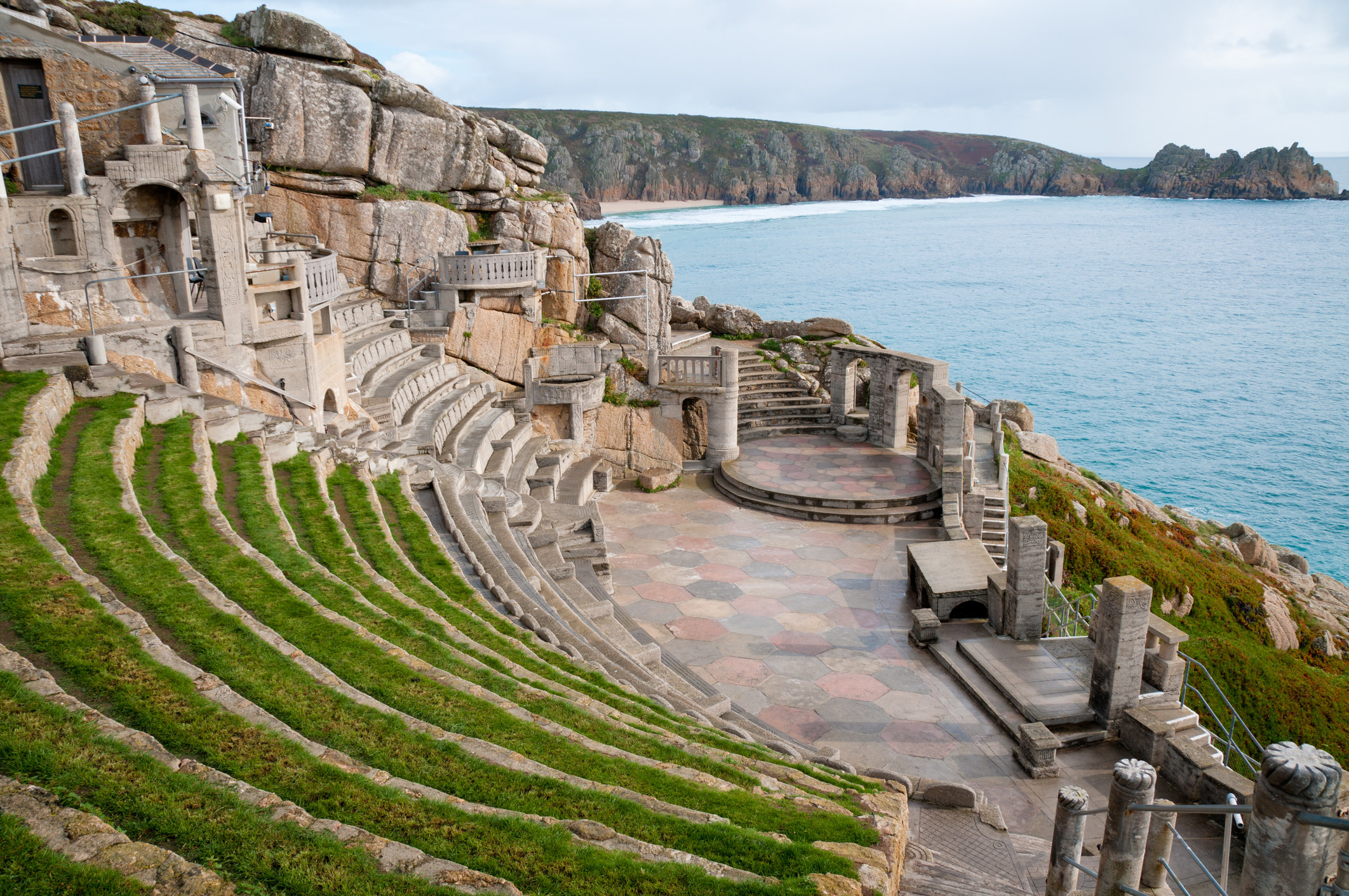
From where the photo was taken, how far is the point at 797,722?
44.8 feet

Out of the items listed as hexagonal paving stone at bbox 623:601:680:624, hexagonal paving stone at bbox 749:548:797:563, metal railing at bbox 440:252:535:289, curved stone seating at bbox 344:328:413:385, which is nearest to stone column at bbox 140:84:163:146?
curved stone seating at bbox 344:328:413:385

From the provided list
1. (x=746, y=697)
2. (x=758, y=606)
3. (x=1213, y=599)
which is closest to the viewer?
(x=746, y=697)

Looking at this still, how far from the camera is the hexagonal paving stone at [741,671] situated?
49.2 feet

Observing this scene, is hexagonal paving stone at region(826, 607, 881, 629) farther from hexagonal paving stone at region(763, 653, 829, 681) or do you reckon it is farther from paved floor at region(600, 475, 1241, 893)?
hexagonal paving stone at region(763, 653, 829, 681)

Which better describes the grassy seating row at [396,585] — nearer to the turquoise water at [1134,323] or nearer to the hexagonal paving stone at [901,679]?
the hexagonal paving stone at [901,679]

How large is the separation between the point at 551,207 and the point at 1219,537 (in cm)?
2985

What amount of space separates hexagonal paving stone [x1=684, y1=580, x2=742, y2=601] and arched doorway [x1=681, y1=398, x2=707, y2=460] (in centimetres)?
999

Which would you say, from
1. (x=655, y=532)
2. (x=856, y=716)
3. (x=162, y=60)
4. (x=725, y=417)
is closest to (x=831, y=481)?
(x=725, y=417)

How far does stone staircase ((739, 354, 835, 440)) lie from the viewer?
1182 inches

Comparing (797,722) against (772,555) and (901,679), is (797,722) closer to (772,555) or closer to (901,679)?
(901,679)

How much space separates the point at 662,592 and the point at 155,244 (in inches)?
506

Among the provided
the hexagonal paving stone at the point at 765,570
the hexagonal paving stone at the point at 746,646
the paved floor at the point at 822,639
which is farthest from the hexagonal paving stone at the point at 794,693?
the hexagonal paving stone at the point at 765,570

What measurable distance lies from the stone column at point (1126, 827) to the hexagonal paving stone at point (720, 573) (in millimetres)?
12563

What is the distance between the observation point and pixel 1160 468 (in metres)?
48.9
